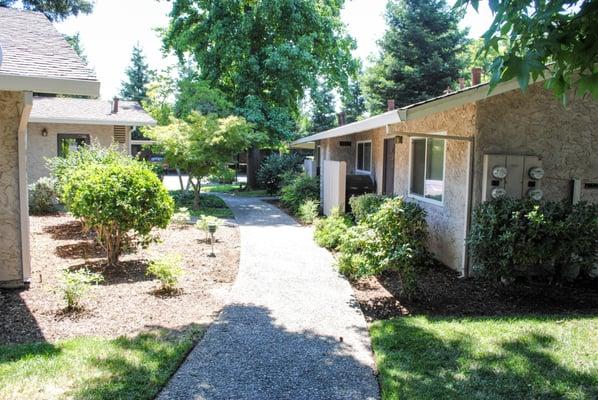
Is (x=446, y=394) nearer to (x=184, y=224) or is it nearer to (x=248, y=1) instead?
(x=184, y=224)

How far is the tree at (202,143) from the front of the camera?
15.1 metres

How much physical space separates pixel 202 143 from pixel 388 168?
5.81 m

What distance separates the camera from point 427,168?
920 cm

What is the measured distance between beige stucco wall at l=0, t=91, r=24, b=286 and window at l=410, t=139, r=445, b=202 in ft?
20.8

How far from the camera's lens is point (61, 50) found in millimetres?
6754

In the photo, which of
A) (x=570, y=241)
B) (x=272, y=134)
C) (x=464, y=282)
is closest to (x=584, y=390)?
(x=570, y=241)

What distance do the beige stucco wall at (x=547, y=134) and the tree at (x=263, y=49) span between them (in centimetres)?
1538

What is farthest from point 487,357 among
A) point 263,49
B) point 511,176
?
point 263,49

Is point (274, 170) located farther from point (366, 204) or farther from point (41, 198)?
point (366, 204)

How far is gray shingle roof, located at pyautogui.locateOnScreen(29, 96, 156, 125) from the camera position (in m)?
15.7

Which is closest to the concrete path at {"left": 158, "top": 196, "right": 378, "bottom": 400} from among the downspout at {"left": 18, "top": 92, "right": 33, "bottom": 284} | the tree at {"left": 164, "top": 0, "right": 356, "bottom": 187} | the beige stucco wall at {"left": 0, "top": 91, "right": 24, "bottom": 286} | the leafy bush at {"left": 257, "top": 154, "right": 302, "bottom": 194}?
the downspout at {"left": 18, "top": 92, "right": 33, "bottom": 284}

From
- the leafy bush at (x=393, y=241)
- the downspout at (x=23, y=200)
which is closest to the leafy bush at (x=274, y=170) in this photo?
the leafy bush at (x=393, y=241)

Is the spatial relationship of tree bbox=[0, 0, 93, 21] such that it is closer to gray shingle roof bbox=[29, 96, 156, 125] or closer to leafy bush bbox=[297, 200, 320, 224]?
gray shingle roof bbox=[29, 96, 156, 125]

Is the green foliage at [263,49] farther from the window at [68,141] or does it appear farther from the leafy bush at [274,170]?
the window at [68,141]
